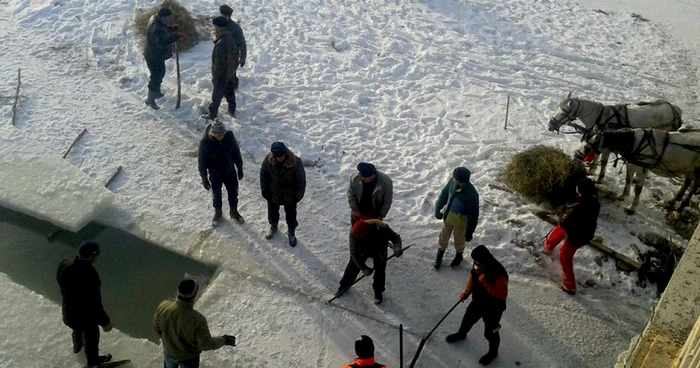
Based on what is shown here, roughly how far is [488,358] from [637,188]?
12.2ft

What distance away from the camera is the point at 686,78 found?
1188cm

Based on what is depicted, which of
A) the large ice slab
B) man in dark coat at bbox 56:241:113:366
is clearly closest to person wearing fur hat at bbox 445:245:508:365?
man in dark coat at bbox 56:241:113:366

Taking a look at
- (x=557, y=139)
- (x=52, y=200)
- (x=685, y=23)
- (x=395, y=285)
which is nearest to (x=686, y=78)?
(x=685, y=23)

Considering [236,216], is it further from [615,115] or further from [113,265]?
[615,115]

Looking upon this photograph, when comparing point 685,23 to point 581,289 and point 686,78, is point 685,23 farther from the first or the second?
point 581,289

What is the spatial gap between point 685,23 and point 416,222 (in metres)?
10.2

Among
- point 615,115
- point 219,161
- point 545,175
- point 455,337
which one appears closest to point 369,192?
point 455,337

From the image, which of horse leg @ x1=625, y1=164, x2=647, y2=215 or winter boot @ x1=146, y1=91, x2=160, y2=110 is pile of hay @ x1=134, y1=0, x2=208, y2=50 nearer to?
winter boot @ x1=146, y1=91, x2=160, y2=110

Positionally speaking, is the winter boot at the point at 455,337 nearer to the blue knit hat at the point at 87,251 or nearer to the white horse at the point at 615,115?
the blue knit hat at the point at 87,251

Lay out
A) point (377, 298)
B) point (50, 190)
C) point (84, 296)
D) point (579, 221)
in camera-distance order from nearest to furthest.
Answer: point (84, 296) → point (579, 221) → point (377, 298) → point (50, 190)

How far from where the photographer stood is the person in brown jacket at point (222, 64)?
29.7 feet

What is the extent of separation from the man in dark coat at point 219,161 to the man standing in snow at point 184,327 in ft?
8.21

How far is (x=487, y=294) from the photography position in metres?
5.65

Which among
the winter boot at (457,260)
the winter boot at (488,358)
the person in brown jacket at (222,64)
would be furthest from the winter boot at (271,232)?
the winter boot at (488,358)
